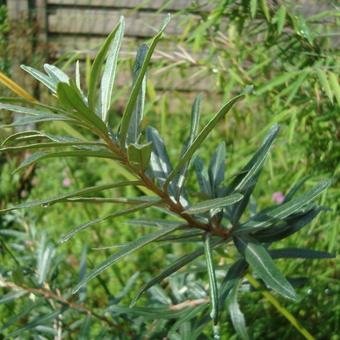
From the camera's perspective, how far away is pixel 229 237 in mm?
1326

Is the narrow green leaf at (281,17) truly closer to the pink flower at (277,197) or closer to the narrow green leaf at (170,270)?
the narrow green leaf at (170,270)

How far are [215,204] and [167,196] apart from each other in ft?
0.26

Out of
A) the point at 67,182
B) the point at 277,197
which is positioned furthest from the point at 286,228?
the point at 67,182

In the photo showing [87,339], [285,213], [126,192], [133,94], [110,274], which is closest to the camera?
[133,94]

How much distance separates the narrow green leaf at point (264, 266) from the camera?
1.13 metres

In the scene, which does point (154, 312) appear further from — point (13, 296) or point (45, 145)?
point (45, 145)

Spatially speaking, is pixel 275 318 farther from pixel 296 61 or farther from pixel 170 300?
pixel 296 61

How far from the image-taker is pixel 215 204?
1.14 meters

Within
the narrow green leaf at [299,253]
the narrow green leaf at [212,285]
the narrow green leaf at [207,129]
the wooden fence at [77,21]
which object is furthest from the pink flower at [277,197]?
the narrow green leaf at [207,129]

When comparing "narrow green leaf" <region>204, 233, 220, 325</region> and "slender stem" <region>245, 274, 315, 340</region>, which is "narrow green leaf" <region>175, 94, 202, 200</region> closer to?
"narrow green leaf" <region>204, 233, 220, 325</region>

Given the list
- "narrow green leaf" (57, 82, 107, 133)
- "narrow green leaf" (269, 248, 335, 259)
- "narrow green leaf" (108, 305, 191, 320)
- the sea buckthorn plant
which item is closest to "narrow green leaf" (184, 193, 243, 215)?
the sea buckthorn plant

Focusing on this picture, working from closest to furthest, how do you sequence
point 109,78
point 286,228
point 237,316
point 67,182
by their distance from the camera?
point 109,78
point 286,228
point 237,316
point 67,182

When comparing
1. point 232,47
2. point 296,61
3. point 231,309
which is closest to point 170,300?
point 231,309

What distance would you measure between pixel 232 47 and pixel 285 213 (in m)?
1.25
